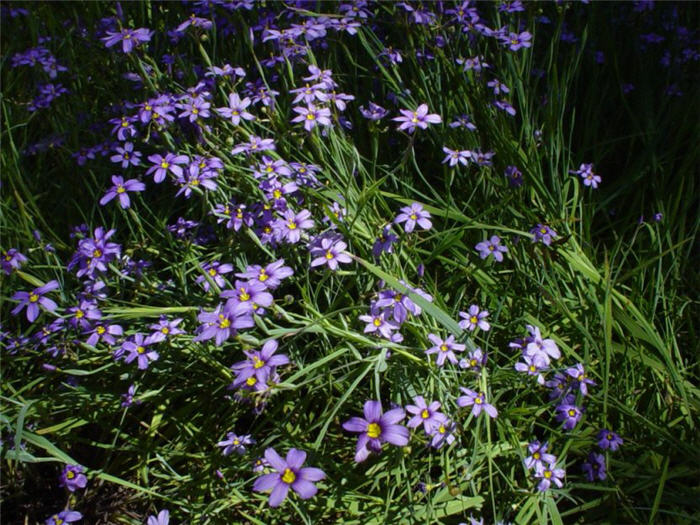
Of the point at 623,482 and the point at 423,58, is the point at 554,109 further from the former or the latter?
the point at 623,482

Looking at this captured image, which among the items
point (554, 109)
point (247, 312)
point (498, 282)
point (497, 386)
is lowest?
point (497, 386)

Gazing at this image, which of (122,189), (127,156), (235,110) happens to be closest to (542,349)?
(235,110)

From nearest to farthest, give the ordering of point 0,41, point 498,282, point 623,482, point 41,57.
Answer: point 623,482, point 498,282, point 41,57, point 0,41

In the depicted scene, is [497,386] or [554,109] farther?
[554,109]

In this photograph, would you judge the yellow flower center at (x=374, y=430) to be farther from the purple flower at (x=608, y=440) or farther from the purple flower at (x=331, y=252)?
the purple flower at (x=608, y=440)

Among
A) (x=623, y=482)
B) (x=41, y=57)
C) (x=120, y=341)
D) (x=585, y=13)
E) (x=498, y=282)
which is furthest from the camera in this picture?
(x=585, y=13)

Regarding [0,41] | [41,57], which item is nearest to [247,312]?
[41,57]
